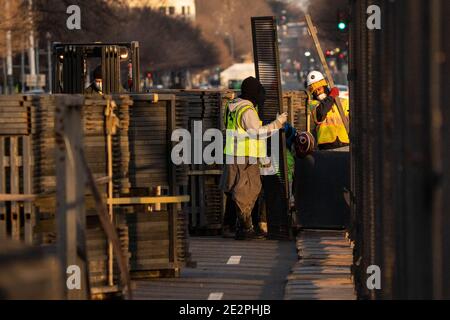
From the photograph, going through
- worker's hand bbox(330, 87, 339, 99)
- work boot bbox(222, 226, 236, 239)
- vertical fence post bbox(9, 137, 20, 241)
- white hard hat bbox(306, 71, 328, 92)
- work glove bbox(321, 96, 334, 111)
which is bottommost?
work boot bbox(222, 226, 236, 239)

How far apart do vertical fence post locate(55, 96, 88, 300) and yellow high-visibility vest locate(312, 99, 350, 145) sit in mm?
10477

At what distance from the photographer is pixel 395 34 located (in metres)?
8.52

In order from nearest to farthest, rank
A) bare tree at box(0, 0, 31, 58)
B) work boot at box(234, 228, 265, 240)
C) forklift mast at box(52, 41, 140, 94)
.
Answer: work boot at box(234, 228, 265, 240), forklift mast at box(52, 41, 140, 94), bare tree at box(0, 0, 31, 58)

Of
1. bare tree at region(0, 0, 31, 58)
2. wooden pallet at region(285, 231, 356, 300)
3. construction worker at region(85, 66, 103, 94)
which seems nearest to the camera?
wooden pallet at region(285, 231, 356, 300)

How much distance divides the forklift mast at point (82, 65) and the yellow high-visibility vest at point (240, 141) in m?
9.28

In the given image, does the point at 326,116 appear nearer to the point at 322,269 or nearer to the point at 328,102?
the point at 328,102

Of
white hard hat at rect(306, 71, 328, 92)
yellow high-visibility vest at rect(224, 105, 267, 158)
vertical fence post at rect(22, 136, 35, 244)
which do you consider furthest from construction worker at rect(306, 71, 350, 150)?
vertical fence post at rect(22, 136, 35, 244)

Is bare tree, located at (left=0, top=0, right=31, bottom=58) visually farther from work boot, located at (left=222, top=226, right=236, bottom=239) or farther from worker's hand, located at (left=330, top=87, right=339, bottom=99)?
work boot, located at (left=222, top=226, right=236, bottom=239)

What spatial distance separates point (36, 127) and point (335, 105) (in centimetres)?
778

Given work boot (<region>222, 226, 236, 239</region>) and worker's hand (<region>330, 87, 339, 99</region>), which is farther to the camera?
worker's hand (<region>330, 87, 339, 99</region>)

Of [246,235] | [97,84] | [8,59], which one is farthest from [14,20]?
[246,235]

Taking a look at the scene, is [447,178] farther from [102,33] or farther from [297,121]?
[102,33]

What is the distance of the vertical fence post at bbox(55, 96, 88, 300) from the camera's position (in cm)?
912
